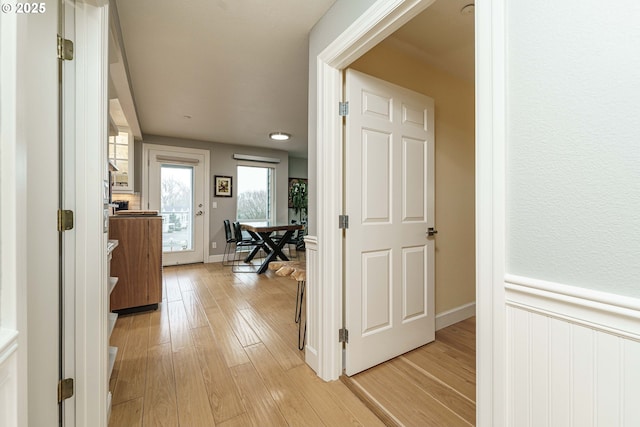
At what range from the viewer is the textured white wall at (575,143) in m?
0.59

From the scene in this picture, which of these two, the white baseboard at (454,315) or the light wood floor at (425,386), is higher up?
the white baseboard at (454,315)

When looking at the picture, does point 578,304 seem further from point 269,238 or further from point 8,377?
point 269,238

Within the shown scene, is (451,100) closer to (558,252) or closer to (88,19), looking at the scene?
(558,252)

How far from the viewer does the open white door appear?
170cm

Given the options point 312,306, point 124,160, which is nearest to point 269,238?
point 124,160

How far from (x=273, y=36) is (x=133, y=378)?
256 cm

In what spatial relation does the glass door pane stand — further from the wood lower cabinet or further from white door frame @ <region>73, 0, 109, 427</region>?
white door frame @ <region>73, 0, 109, 427</region>

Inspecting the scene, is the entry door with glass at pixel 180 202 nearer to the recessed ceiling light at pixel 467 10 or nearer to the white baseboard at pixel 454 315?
the white baseboard at pixel 454 315

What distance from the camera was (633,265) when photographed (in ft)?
1.91

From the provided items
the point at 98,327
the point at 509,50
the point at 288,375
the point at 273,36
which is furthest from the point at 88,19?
the point at 288,375

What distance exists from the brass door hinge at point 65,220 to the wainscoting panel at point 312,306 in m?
1.21

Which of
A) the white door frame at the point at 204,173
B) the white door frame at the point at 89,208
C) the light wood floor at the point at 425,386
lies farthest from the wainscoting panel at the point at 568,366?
the white door frame at the point at 204,173

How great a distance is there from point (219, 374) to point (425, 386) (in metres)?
1.31

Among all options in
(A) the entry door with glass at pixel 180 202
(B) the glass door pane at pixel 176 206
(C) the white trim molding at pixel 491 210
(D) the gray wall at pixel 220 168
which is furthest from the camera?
(D) the gray wall at pixel 220 168
